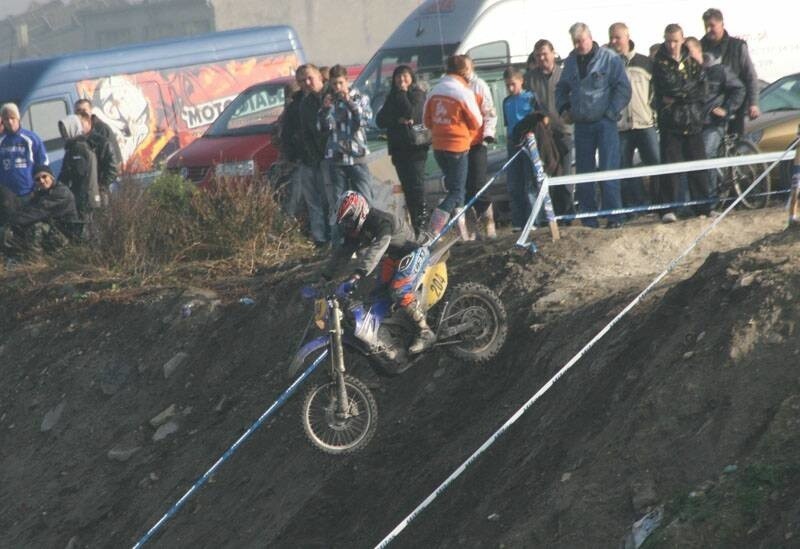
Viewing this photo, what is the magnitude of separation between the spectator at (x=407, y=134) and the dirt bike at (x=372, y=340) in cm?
275

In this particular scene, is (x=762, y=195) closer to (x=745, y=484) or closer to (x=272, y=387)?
(x=272, y=387)

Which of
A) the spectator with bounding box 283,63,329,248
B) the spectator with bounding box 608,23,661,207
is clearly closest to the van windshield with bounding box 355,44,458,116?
the spectator with bounding box 283,63,329,248

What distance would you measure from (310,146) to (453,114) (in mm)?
1986

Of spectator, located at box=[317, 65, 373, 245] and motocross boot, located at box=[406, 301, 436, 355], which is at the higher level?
spectator, located at box=[317, 65, 373, 245]

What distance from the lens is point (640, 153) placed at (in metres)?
13.5

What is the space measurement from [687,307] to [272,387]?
4285 millimetres

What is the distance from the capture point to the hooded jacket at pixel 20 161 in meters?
16.8

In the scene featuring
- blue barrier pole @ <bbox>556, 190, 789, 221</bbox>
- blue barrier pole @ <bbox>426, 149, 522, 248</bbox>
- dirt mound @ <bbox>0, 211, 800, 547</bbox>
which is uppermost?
blue barrier pole @ <bbox>426, 149, 522, 248</bbox>

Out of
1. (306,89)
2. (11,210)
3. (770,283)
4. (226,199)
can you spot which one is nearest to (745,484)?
(770,283)

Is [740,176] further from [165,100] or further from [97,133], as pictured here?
[165,100]

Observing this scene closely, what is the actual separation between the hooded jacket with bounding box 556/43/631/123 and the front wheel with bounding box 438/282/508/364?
2788 mm

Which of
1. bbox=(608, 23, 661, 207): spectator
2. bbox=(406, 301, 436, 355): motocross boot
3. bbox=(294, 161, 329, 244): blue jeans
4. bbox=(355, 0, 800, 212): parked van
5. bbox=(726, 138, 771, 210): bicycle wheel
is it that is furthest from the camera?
bbox=(355, 0, 800, 212): parked van

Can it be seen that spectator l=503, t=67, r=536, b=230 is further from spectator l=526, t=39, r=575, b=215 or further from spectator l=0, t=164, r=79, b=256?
spectator l=0, t=164, r=79, b=256

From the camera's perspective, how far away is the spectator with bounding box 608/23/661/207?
13.3 metres
